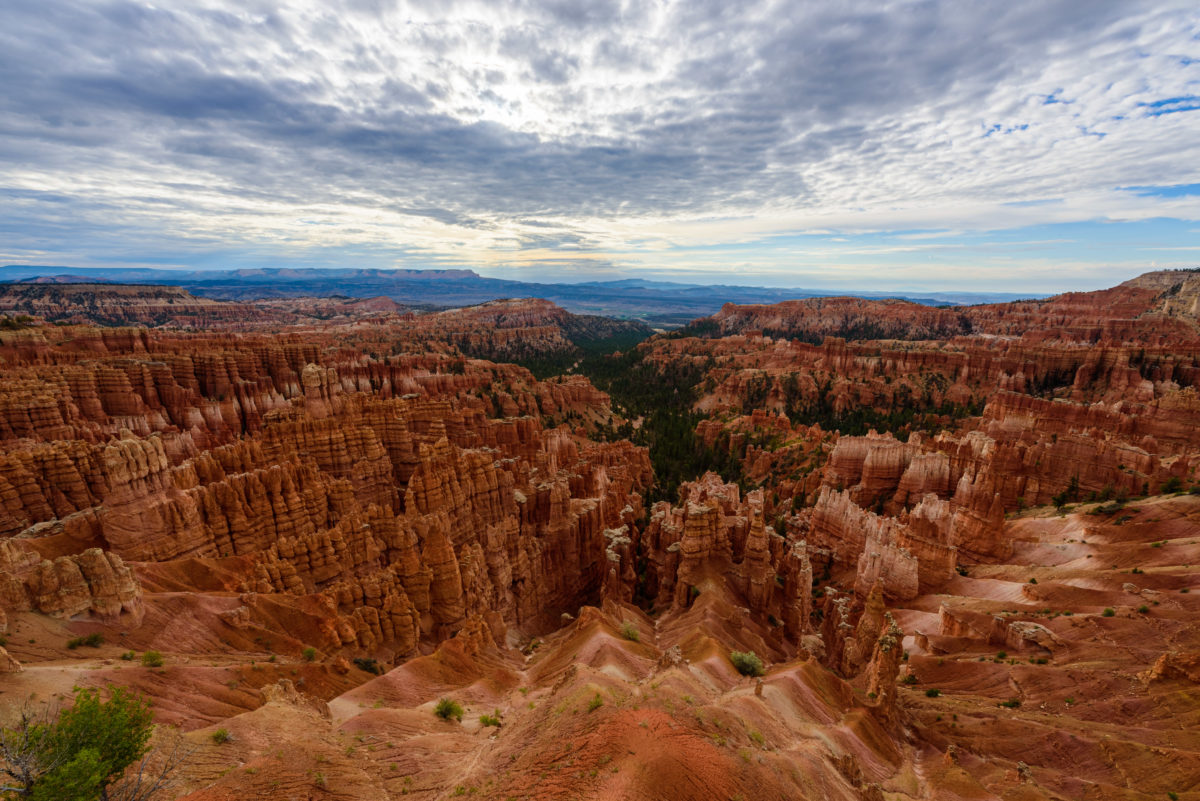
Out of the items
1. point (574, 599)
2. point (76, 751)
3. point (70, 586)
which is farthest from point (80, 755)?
point (574, 599)

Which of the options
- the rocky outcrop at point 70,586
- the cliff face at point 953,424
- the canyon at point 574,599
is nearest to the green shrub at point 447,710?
the canyon at point 574,599

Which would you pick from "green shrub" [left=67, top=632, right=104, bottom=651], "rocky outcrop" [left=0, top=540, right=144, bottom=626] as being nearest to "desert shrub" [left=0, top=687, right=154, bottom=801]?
"green shrub" [left=67, top=632, right=104, bottom=651]

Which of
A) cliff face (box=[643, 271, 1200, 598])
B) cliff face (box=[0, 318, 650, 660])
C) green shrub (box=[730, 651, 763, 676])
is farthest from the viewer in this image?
cliff face (box=[643, 271, 1200, 598])

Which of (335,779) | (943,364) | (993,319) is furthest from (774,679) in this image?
(993,319)

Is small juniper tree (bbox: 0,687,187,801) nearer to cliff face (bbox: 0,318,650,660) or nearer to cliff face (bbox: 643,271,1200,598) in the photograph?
cliff face (bbox: 0,318,650,660)

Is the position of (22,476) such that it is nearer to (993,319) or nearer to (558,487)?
(558,487)

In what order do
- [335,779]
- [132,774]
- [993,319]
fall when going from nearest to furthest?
[132,774], [335,779], [993,319]
